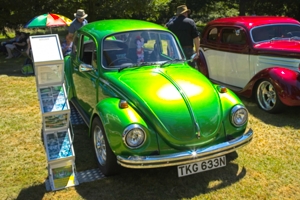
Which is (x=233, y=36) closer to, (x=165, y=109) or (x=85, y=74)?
(x=85, y=74)

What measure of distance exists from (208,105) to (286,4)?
71.5ft

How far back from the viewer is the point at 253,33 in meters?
7.25

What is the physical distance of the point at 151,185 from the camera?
13.6ft

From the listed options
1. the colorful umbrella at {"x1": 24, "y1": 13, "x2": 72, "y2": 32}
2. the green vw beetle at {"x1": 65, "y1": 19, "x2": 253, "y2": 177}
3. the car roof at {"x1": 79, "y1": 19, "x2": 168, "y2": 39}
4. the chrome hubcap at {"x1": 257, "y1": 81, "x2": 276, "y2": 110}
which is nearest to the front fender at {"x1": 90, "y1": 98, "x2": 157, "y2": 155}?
the green vw beetle at {"x1": 65, "y1": 19, "x2": 253, "y2": 177}

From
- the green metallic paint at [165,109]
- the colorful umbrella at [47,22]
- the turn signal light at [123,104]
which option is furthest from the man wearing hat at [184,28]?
the colorful umbrella at [47,22]

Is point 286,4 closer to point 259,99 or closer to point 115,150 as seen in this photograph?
point 259,99

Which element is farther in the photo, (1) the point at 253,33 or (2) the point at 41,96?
(1) the point at 253,33

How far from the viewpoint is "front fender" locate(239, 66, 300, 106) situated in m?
6.00

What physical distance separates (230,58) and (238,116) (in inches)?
147

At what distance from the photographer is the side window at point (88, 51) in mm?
5285

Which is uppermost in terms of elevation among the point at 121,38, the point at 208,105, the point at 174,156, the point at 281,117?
the point at 121,38

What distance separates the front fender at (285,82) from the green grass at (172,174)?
0.42 metres

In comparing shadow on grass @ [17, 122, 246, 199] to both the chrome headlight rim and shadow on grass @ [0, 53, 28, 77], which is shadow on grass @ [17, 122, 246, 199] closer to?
the chrome headlight rim

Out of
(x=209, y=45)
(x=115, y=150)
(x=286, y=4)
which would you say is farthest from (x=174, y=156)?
(x=286, y=4)
